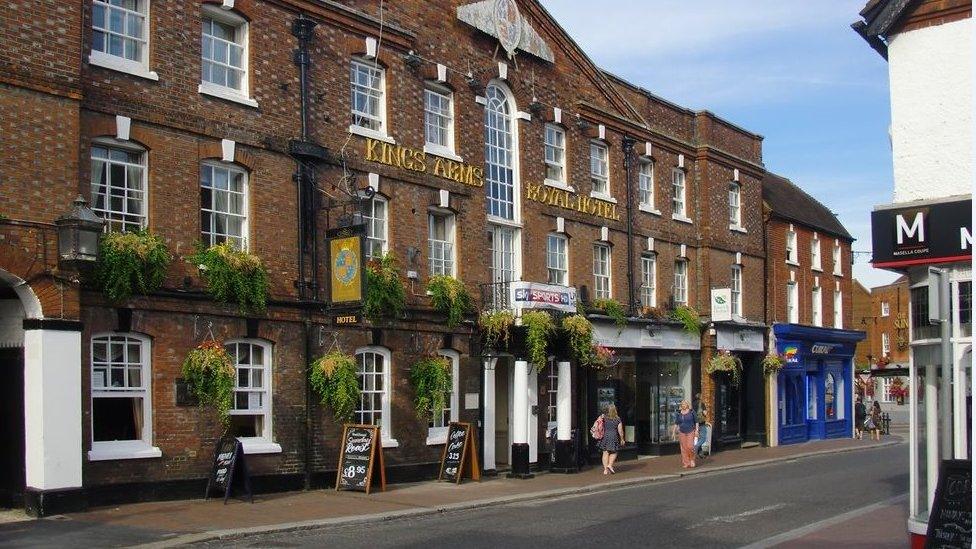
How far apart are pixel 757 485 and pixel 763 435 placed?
14230 mm

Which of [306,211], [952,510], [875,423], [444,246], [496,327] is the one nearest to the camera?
[952,510]

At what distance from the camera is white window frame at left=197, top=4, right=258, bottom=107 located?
19.0 metres

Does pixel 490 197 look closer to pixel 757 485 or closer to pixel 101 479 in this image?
pixel 757 485

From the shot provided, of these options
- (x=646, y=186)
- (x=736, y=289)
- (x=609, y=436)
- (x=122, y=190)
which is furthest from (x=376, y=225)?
(x=736, y=289)

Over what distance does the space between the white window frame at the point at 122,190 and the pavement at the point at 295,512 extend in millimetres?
4362

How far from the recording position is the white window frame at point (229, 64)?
19.0 meters

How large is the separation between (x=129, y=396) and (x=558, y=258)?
1272 centimetres

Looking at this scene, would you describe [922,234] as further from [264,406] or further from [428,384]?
[428,384]

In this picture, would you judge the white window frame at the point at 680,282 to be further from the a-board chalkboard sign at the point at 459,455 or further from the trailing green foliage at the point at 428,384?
the a-board chalkboard sign at the point at 459,455

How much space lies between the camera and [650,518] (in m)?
16.5

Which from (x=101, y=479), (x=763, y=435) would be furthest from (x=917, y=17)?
(x=763, y=435)

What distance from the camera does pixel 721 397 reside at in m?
33.6

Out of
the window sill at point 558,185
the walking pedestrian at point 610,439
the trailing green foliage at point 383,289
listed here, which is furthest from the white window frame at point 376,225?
the walking pedestrian at point 610,439

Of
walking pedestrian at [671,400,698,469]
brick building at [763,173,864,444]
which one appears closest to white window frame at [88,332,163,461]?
walking pedestrian at [671,400,698,469]
